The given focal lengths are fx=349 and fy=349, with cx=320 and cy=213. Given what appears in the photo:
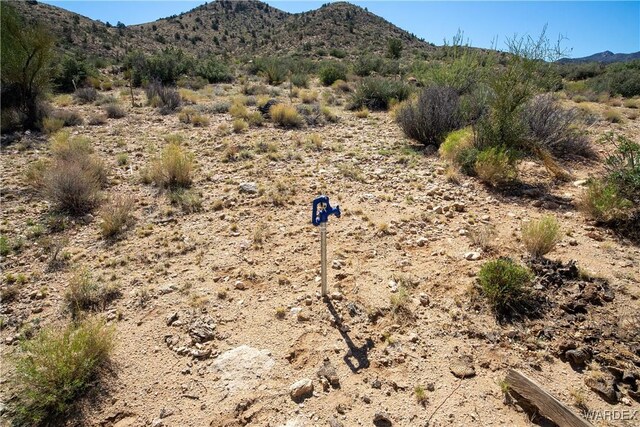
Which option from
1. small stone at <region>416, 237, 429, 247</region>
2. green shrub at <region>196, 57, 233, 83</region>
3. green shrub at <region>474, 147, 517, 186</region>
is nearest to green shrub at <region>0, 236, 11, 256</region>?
small stone at <region>416, 237, 429, 247</region>

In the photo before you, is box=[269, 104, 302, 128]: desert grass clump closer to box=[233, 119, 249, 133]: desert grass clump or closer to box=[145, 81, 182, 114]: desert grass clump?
box=[233, 119, 249, 133]: desert grass clump

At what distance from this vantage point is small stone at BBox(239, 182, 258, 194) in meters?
6.48

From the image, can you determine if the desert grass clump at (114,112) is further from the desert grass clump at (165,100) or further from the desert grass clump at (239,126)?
the desert grass clump at (239,126)

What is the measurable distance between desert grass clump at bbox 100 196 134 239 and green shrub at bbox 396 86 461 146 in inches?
263

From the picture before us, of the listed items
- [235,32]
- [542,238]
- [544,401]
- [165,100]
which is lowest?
[544,401]

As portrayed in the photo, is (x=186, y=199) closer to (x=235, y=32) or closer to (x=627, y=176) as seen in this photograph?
(x=627, y=176)

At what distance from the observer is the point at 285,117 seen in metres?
10.9

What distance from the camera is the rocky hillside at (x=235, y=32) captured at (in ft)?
96.9

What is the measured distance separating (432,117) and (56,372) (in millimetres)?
8478

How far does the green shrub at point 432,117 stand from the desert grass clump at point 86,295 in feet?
24.5

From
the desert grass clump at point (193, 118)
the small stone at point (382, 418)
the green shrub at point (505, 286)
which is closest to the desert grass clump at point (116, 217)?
the small stone at point (382, 418)

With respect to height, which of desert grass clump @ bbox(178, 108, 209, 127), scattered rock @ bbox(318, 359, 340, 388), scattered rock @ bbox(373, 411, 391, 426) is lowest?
scattered rock @ bbox(373, 411, 391, 426)

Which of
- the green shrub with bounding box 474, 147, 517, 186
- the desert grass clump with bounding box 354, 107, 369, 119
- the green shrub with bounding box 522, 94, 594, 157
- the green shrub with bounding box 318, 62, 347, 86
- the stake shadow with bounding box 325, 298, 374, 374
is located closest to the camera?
the stake shadow with bounding box 325, 298, 374, 374

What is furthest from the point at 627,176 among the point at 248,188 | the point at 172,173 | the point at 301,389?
the point at 172,173
